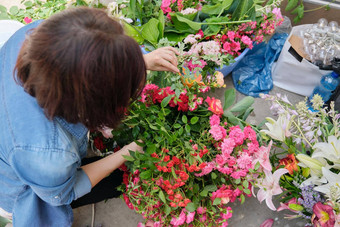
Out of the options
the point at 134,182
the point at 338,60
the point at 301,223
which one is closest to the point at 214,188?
the point at 134,182

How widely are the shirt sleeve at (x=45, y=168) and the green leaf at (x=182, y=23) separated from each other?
89 cm

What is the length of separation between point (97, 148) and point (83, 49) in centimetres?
78

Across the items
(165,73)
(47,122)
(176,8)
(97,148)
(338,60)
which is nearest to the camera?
(47,122)

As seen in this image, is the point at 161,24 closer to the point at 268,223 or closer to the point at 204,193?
the point at 204,193

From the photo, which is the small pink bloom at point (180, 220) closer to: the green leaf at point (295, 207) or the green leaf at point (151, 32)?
the green leaf at point (295, 207)

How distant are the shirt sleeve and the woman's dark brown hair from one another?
0.11 meters

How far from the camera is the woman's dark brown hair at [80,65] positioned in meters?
0.59

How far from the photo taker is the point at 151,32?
1391 millimetres

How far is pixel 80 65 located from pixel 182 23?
96 centimetres

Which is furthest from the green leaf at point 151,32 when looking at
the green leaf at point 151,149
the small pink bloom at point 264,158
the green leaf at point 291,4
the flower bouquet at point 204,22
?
the green leaf at point 291,4

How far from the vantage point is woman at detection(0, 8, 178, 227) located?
1.96ft

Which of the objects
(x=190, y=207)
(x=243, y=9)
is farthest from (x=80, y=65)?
(x=243, y=9)

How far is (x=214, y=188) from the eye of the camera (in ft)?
3.47

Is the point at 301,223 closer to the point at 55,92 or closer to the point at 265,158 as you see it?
the point at 265,158
